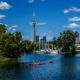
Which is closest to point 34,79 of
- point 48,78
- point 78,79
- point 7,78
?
point 48,78

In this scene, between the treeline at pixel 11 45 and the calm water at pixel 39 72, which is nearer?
the calm water at pixel 39 72

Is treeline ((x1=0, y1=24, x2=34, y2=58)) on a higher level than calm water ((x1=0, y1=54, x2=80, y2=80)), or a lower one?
higher

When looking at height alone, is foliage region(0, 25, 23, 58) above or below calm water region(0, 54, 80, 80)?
above

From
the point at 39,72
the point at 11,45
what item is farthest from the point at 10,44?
the point at 39,72

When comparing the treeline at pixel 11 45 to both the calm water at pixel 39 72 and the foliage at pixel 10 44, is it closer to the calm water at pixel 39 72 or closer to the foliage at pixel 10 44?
the foliage at pixel 10 44

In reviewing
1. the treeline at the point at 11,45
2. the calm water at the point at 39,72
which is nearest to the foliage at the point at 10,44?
the treeline at the point at 11,45

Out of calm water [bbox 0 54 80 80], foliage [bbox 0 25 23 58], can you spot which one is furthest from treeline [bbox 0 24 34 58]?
calm water [bbox 0 54 80 80]

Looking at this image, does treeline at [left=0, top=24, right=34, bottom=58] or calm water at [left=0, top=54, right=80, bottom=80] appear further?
treeline at [left=0, top=24, right=34, bottom=58]

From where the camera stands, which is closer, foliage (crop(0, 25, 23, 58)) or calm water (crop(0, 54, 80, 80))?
calm water (crop(0, 54, 80, 80))

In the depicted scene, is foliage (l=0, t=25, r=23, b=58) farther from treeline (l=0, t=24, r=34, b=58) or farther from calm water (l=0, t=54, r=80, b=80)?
calm water (l=0, t=54, r=80, b=80)

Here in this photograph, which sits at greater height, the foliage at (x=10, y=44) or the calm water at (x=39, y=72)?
the foliage at (x=10, y=44)

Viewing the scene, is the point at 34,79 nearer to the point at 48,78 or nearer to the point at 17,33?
the point at 48,78

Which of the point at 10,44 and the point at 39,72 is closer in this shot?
the point at 39,72

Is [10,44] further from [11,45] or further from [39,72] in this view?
[39,72]
